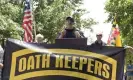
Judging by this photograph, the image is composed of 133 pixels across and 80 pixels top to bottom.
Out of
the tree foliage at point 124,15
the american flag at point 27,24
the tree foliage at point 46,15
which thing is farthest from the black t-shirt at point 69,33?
the tree foliage at point 46,15

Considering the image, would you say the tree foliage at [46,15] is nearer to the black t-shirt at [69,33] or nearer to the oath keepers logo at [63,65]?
the black t-shirt at [69,33]

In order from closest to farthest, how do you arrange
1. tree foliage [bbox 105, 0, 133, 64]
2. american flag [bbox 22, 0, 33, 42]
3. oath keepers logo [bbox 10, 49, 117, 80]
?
1. oath keepers logo [bbox 10, 49, 117, 80]
2. american flag [bbox 22, 0, 33, 42]
3. tree foliage [bbox 105, 0, 133, 64]

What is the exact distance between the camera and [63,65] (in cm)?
673

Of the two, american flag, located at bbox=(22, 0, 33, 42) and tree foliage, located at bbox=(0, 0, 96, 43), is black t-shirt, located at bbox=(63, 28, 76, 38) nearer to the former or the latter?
american flag, located at bbox=(22, 0, 33, 42)

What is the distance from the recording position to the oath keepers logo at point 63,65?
21.9 ft

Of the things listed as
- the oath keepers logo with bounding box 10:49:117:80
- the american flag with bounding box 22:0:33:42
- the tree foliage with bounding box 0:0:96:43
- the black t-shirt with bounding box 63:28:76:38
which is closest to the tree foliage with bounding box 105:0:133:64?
the tree foliage with bounding box 0:0:96:43

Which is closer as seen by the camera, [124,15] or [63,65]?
[63,65]

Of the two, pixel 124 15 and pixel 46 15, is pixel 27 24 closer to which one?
pixel 124 15

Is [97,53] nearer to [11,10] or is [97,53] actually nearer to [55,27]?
[11,10]

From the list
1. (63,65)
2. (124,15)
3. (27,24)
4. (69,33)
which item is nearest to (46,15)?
(124,15)

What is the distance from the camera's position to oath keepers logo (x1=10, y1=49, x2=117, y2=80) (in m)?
6.68

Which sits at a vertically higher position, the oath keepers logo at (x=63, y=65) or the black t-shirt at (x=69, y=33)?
the black t-shirt at (x=69, y=33)

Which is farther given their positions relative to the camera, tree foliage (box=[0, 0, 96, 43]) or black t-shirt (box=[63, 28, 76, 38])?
tree foliage (box=[0, 0, 96, 43])

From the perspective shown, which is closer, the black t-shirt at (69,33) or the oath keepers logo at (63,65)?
the oath keepers logo at (63,65)
